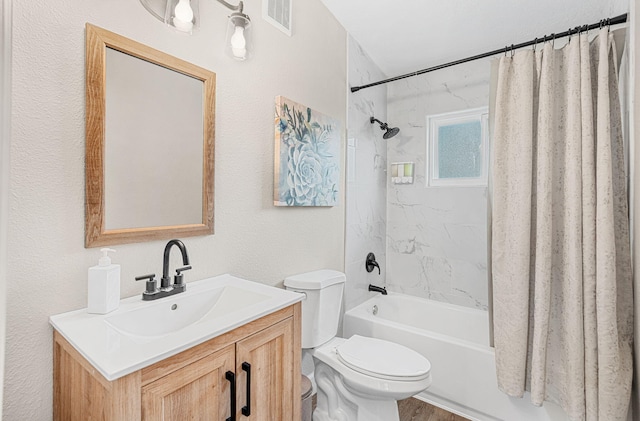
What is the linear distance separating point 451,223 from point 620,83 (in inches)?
52.1

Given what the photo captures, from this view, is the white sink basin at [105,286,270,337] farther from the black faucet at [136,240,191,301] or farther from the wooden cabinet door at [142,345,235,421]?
the wooden cabinet door at [142,345,235,421]

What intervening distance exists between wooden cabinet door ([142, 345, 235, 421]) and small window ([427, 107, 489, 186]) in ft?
7.42

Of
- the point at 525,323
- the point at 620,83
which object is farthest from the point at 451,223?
the point at 620,83

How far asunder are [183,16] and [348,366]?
1.63m

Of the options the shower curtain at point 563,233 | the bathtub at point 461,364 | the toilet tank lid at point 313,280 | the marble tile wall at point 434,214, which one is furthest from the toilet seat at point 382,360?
the marble tile wall at point 434,214

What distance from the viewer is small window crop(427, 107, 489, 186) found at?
248cm

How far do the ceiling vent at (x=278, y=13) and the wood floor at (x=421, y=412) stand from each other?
238 cm

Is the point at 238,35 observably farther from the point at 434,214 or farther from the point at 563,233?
the point at 434,214

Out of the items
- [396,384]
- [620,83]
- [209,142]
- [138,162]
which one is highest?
[620,83]

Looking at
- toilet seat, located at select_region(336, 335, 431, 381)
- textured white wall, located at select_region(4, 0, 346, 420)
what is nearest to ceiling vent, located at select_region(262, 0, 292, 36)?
textured white wall, located at select_region(4, 0, 346, 420)

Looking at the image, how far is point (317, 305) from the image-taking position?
1691 millimetres

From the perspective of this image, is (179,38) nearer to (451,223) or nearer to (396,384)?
(396,384)

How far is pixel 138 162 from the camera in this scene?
1.18 meters

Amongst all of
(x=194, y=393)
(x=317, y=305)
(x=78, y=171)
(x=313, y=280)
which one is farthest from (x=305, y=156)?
(x=194, y=393)
